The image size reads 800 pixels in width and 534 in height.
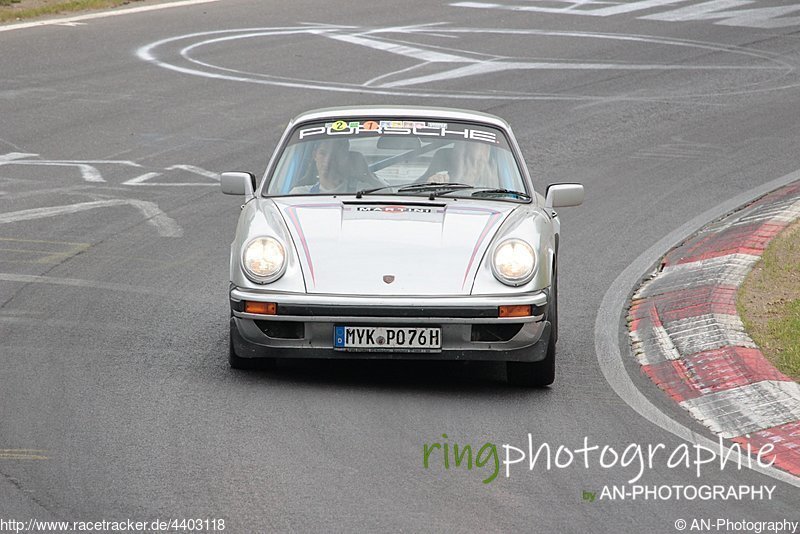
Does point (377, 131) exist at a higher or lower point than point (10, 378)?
higher

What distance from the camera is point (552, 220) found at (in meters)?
8.02

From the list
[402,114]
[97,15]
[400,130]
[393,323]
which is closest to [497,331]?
[393,323]

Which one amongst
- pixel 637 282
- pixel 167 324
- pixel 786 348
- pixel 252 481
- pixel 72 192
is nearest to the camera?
pixel 252 481

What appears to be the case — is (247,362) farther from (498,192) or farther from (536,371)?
(498,192)

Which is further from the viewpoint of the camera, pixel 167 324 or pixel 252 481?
pixel 167 324

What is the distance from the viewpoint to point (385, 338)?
682cm

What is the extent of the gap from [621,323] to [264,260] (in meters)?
2.70

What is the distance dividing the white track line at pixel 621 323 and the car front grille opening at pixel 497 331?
669 mm

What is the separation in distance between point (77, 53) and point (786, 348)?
46.8 feet

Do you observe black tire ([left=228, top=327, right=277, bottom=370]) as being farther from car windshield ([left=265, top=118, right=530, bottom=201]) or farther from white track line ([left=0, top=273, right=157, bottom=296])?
white track line ([left=0, top=273, right=157, bottom=296])

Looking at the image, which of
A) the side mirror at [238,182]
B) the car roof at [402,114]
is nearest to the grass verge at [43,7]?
the car roof at [402,114]

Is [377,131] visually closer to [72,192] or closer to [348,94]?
[72,192]

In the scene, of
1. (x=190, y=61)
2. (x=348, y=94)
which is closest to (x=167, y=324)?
(x=348, y=94)

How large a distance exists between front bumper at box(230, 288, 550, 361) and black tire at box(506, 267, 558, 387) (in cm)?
6
